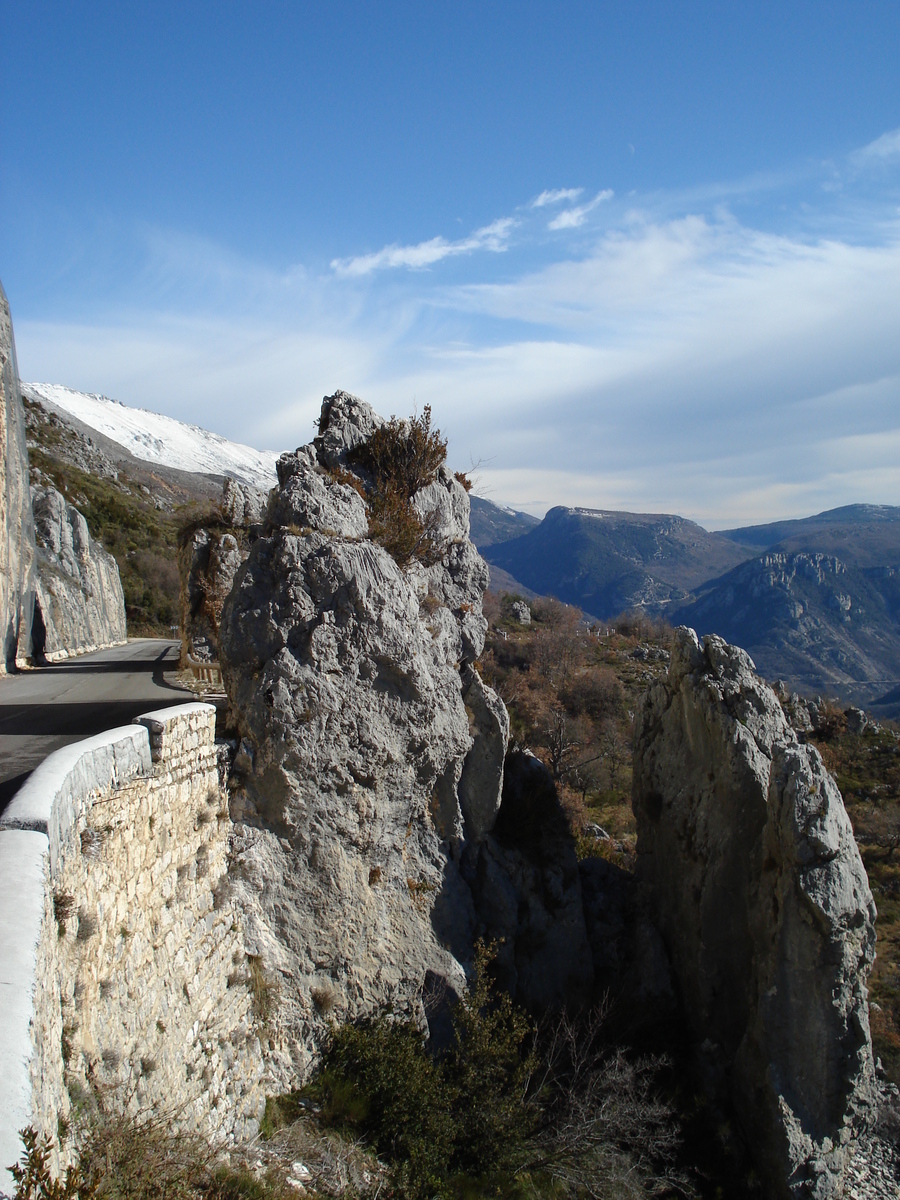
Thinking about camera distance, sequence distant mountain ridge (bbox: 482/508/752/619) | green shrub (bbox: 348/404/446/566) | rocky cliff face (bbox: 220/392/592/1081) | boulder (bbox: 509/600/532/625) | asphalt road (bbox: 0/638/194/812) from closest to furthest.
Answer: asphalt road (bbox: 0/638/194/812), rocky cliff face (bbox: 220/392/592/1081), green shrub (bbox: 348/404/446/566), boulder (bbox: 509/600/532/625), distant mountain ridge (bbox: 482/508/752/619)

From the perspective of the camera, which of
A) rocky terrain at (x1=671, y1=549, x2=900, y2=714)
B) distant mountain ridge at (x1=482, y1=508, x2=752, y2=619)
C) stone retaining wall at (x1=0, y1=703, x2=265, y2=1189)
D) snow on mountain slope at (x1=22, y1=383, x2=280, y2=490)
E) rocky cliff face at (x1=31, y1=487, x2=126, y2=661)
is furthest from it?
snow on mountain slope at (x1=22, y1=383, x2=280, y2=490)

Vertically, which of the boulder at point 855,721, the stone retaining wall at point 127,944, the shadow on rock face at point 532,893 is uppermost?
the stone retaining wall at point 127,944

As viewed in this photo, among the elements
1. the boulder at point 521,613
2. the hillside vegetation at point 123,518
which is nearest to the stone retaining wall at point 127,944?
the hillside vegetation at point 123,518

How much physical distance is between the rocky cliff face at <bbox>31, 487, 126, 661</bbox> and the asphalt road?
353 centimetres

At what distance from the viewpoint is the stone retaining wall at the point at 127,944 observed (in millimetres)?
3500

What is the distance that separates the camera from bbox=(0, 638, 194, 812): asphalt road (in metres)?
7.71

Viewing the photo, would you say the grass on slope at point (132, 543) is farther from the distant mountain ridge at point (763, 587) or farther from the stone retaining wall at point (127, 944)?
the distant mountain ridge at point (763, 587)

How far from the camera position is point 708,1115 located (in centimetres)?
1075

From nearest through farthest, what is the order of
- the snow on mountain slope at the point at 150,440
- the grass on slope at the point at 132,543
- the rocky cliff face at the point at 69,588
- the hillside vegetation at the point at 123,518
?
the rocky cliff face at the point at 69,588 < the grass on slope at the point at 132,543 < the hillside vegetation at the point at 123,518 < the snow on mountain slope at the point at 150,440

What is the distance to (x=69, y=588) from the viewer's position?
1008 inches

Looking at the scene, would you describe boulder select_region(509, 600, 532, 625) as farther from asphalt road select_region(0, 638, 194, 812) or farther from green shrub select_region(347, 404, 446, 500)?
green shrub select_region(347, 404, 446, 500)

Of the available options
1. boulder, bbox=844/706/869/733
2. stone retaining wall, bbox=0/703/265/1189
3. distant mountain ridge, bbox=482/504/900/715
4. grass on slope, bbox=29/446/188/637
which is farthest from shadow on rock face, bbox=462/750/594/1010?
distant mountain ridge, bbox=482/504/900/715

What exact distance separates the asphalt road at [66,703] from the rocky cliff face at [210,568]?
3.60 ft

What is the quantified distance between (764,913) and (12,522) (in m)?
18.8
